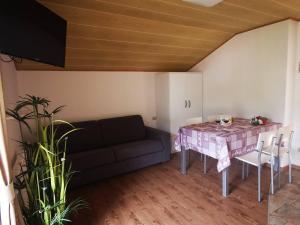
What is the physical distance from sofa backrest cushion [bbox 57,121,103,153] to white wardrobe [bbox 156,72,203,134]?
145 cm

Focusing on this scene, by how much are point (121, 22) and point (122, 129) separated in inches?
77.0

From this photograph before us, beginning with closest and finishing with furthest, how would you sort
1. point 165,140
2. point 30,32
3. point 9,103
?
point 30,32
point 9,103
point 165,140

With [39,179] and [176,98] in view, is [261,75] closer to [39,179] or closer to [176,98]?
[176,98]

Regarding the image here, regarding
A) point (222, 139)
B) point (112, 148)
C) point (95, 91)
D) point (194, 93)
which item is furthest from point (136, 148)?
point (194, 93)

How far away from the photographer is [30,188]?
1668mm

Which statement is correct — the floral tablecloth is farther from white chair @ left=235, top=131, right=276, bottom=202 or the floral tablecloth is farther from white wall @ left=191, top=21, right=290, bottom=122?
white wall @ left=191, top=21, right=290, bottom=122

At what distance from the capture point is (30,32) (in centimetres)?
146

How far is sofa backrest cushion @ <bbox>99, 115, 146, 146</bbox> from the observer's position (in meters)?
3.84

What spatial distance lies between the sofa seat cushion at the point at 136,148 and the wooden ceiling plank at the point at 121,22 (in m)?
1.86

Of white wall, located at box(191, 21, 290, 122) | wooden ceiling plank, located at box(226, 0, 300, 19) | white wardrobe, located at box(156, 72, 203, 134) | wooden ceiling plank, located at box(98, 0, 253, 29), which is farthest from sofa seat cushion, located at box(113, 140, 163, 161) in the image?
wooden ceiling plank, located at box(226, 0, 300, 19)

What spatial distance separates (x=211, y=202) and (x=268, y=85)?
218 centimetres

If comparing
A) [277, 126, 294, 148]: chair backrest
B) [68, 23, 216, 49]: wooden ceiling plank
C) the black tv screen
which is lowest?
[277, 126, 294, 148]: chair backrest

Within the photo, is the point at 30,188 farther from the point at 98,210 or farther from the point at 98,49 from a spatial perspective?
the point at 98,49

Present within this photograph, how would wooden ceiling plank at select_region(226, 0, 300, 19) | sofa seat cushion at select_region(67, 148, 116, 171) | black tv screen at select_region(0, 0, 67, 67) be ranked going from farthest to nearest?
sofa seat cushion at select_region(67, 148, 116, 171), wooden ceiling plank at select_region(226, 0, 300, 19), black tv screen at select_region(0, 0, 67, 67)
